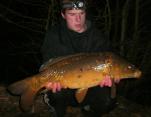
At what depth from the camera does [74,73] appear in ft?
11.8

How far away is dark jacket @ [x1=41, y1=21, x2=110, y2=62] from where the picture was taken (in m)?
4.09

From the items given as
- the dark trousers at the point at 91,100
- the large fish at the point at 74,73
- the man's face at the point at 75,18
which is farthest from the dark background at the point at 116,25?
the large fish at the point at 74,73

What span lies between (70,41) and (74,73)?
2.16 ft

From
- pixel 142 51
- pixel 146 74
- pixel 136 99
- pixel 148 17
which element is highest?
pixel 148 17

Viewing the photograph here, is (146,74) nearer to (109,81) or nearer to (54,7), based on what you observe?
(54,7)

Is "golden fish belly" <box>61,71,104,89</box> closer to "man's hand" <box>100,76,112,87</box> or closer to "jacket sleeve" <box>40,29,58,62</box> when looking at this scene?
"man's hand" <box>100,76,112,87</box>

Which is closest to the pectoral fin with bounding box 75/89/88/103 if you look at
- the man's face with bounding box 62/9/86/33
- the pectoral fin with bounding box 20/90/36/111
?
the pectoral fin with bounding box 20/90/36/111

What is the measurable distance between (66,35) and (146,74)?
3.94 m

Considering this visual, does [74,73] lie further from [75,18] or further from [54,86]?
[75,18]

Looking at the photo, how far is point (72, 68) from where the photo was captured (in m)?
3.62

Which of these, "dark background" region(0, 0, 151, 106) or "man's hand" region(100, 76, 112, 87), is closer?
"man's hand" region(100, 76, 112, 87)

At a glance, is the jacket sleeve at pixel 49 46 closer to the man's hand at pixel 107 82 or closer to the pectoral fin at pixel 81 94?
the pectoral fin at pixel 81 94

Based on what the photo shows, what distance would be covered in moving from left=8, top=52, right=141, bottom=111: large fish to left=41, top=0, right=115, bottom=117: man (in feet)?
0.98

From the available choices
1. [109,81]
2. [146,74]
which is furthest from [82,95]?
[146,74]
